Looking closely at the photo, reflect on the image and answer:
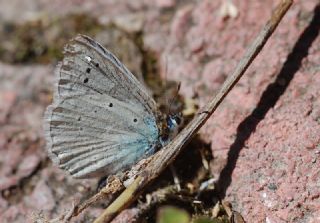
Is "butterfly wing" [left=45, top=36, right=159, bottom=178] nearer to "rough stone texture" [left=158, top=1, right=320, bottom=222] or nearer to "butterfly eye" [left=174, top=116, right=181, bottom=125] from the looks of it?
"butterfly eye" [left=174, top=116, right=181, bottom=125]

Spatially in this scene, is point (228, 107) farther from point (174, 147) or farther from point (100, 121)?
point (100, 121)

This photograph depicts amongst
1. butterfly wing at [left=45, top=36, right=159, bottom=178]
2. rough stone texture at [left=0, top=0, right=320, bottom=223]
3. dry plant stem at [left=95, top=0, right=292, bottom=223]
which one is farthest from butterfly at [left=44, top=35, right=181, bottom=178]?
dry plant stem at [left=95, top=0, right=292, bottom=223]

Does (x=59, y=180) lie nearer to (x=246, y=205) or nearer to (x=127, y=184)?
(x=127, y=184)

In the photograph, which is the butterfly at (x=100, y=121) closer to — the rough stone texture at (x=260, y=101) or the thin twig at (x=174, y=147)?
the thin twig at (x=174, y=147)

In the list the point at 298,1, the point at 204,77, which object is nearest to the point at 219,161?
the point at 204,77

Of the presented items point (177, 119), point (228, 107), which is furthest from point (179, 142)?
point (228, 107)

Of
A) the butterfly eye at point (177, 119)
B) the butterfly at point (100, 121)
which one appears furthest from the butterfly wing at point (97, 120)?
the butterfly eye at point (177, 119)
